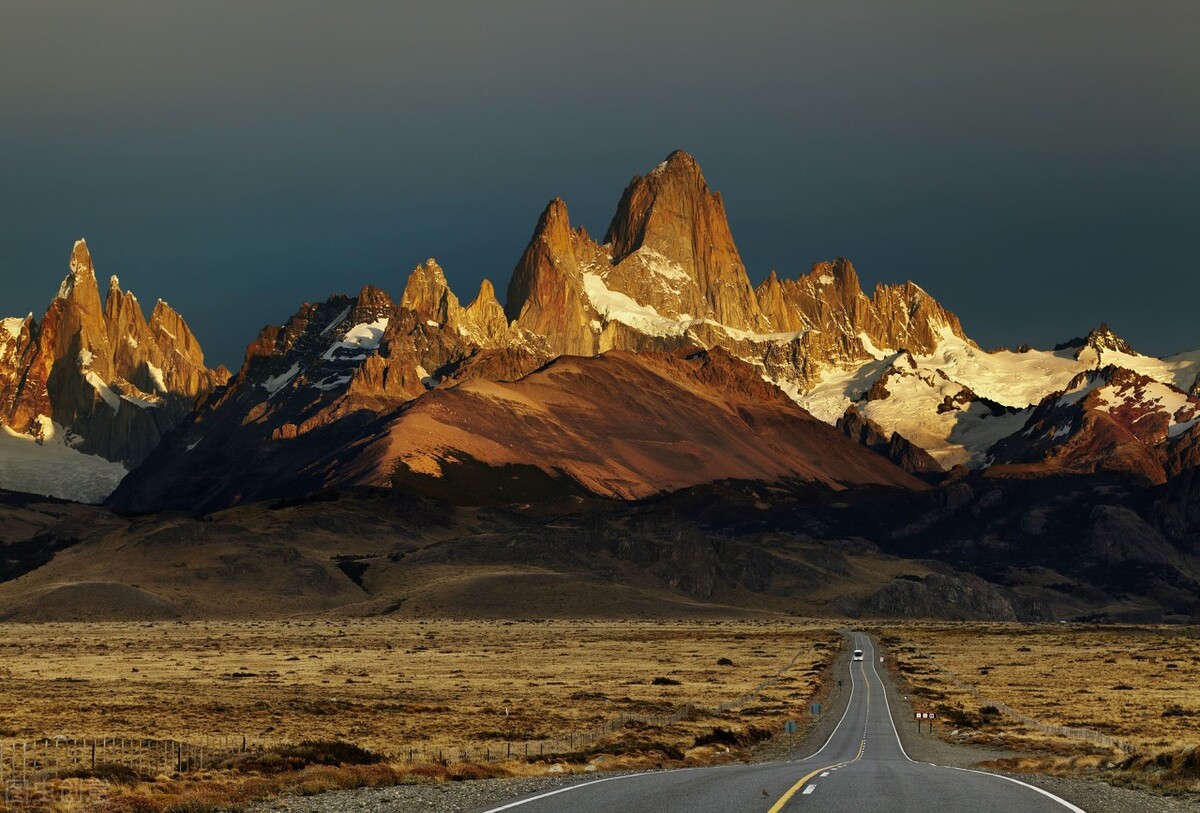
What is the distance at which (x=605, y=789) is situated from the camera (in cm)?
3762

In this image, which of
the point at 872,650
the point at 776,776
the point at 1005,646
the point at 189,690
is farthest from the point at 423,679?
the point at 1005,646

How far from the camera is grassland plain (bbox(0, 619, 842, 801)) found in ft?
215

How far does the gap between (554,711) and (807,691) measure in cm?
2560

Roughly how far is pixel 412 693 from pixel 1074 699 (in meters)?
45.4

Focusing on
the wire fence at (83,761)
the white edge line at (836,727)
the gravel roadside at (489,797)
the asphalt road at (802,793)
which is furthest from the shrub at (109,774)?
the white edge line at (836,727)

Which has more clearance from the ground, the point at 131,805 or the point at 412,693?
the point at 131,805

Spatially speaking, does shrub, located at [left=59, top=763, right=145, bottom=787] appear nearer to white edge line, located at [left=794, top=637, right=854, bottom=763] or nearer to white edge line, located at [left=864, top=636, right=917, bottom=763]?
white edge line, located at [left=794, top=637, right=854, bottom=763]

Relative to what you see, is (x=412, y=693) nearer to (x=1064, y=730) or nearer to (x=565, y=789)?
(x=1064, y=730)

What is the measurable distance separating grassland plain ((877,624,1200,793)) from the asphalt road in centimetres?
625

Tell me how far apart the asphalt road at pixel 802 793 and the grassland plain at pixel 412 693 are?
8.21m

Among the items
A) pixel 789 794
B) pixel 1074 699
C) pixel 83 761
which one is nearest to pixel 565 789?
pixel 789 794

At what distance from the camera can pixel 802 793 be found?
35719 mm

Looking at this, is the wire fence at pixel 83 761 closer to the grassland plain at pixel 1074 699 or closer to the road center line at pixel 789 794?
the road center line at pixel 789 794

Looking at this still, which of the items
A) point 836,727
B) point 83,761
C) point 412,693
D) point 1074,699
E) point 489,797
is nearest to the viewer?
point 489,797
